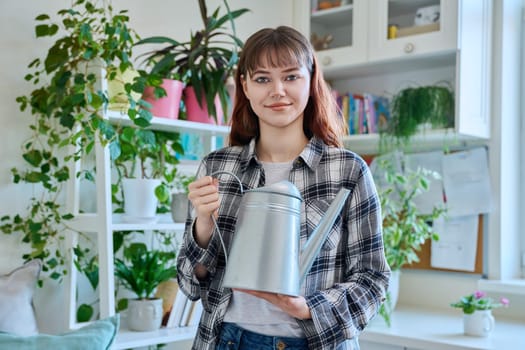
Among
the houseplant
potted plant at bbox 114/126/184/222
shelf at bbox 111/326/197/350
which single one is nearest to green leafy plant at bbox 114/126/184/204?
potted plant at bbox 114/126/184/222

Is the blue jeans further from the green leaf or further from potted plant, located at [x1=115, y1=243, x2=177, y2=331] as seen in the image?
the green leaf

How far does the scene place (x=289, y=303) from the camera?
0.96 meters

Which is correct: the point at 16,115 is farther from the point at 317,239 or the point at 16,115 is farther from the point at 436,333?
the point at 436,333

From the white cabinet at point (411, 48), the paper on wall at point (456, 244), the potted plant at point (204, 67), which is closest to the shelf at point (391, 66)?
the white cabinet at point (411, 48)

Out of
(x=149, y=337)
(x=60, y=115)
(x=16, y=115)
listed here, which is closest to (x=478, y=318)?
(x=149, y=337)

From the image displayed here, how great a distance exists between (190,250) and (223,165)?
7.5 inches

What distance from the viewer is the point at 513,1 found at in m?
2.48

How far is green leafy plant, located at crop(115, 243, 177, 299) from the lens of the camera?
6.37 ft

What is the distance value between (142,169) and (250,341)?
1.01 m

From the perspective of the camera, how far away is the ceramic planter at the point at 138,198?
5.97 ft

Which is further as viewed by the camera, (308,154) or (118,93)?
(118,93)

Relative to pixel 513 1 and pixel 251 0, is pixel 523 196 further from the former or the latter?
pixel 251 0

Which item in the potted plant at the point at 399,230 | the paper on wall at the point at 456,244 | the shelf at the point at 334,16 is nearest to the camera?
the potted plant at the point at 399,230

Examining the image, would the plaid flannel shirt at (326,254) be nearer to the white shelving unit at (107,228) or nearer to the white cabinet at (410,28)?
the white shelving unit at (107,228)
